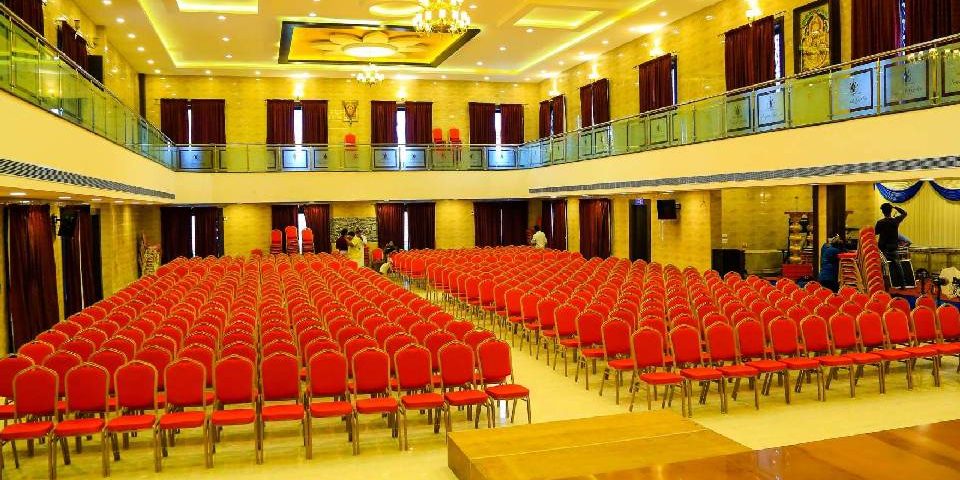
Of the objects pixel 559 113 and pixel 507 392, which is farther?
pixel 559 113

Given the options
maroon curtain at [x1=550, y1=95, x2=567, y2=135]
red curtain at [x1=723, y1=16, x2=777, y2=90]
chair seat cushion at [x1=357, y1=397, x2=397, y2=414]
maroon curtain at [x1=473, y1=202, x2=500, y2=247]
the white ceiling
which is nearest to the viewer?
chair seat cushion at [x1=357, y1=397, x2=397, y2=414]

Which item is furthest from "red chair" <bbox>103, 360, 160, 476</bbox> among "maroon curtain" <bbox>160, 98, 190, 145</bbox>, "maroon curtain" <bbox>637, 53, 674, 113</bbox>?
"maroon curtain" <bbox>160, 98, 190, 145</bbox>

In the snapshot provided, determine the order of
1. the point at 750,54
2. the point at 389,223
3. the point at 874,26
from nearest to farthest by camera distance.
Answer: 1. the point at 874,26
2. the point at 750,54
3. the point at 389,223

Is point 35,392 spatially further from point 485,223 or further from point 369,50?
point 485,223

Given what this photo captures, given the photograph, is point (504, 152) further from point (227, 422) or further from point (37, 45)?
point (227, 422)

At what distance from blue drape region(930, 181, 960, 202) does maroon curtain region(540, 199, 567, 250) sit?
12652 mm

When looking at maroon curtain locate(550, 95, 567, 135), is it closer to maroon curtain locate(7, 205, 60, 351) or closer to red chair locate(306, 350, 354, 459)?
maroon curtain locate(7, 205, 60, 351)

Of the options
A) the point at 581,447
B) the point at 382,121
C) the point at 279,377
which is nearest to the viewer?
the point at 581,447

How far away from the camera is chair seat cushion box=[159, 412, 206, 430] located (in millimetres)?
7285

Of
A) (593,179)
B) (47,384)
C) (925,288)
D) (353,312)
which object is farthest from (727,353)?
(593,179)

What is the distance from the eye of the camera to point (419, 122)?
33.1 m

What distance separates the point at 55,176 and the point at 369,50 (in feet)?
54.2

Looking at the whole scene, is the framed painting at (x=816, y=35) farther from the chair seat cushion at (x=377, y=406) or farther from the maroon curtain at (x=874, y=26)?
the chair seat cushion at (x=377, y=406)

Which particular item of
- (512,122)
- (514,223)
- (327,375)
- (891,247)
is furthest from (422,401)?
(512,122)
